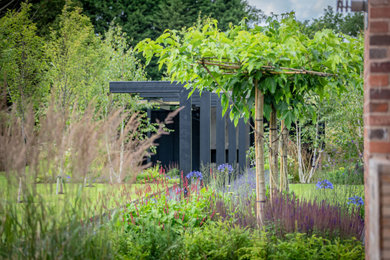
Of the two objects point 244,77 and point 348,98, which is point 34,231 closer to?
point 244,77

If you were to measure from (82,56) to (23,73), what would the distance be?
6.76 feet

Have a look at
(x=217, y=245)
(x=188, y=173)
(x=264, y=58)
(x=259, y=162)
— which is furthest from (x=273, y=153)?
(x=188, y=173)

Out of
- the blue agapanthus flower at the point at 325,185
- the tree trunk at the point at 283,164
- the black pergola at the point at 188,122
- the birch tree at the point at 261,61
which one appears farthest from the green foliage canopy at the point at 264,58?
the black pergola at the point at 188,122

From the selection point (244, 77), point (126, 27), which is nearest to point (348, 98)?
point (244, 77)

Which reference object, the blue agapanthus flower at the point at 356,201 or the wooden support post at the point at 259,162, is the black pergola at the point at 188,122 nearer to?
the wooden support post at the point at 259,162

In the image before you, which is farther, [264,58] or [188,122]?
[188,122]

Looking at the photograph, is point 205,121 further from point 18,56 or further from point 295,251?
point 18,56

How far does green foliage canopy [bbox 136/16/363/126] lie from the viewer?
11.0 ft

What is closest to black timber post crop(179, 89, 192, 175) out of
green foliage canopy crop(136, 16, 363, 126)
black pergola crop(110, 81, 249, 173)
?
black pergola crop(110, 81, 249, 173)

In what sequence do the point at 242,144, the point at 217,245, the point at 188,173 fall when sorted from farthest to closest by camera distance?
the point at 242,144 < the point at 188,173 < the point at 217,245

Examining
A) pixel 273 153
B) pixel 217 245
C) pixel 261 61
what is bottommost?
pixel 217 245

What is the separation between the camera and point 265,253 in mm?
3043

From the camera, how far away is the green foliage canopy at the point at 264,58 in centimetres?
336

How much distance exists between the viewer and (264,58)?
11.2 feet
